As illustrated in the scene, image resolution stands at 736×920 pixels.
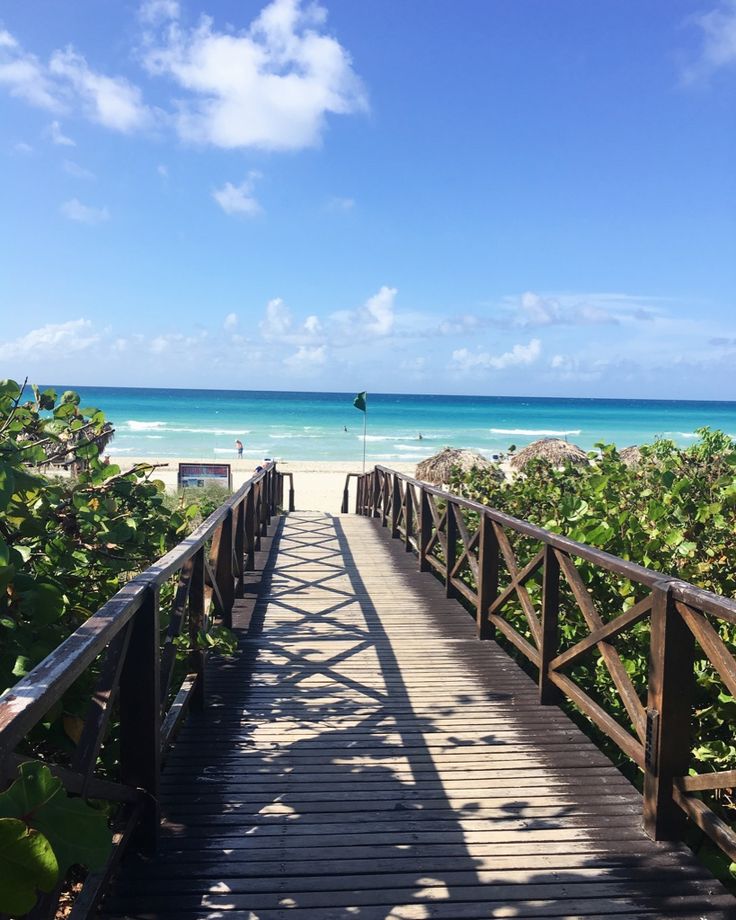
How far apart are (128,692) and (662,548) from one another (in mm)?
2795

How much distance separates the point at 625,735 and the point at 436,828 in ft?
2.70

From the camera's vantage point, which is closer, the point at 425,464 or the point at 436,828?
the point at 436,828

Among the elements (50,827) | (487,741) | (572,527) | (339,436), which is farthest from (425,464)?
(339,436)

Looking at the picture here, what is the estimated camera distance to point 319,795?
2918 millimetres

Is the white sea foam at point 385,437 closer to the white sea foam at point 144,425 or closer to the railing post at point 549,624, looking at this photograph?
the white sea foam at point 144,425

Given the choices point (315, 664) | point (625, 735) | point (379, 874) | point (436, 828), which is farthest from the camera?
point (315, 664)

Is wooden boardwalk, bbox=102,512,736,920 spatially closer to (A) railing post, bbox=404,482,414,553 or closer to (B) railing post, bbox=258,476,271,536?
(A) railing post, bbox=404,482,414,553

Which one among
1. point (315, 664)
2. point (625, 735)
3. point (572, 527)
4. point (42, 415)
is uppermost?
point (42, 415)

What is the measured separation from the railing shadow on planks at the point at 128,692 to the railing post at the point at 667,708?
169cm

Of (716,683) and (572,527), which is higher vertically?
(572,527)

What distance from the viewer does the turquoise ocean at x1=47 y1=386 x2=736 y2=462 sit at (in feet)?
146

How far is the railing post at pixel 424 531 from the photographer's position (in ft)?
24.2

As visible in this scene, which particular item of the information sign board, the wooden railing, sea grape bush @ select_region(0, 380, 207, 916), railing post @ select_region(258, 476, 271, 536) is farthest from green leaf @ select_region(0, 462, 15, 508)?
A: the information sign board

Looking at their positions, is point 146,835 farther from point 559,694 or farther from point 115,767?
point 559,694
